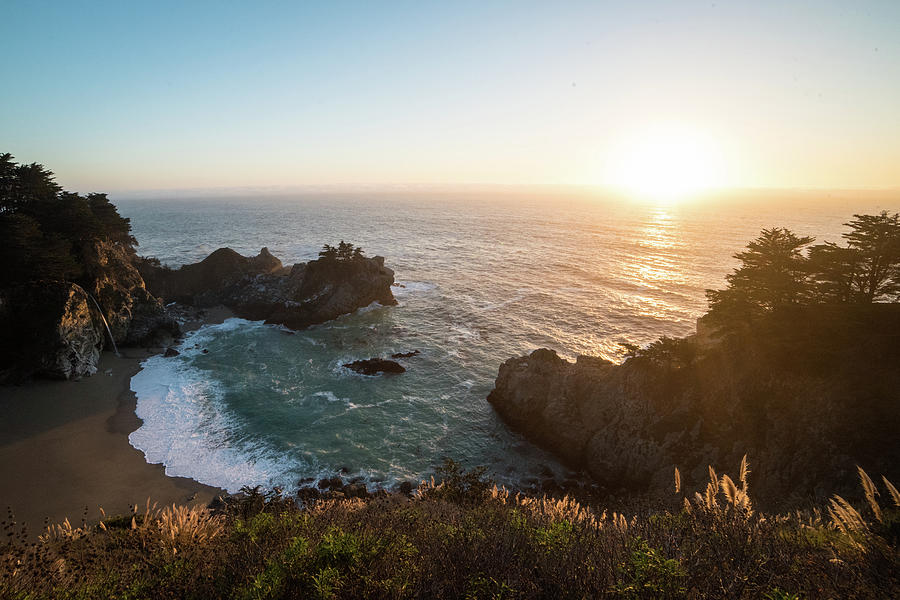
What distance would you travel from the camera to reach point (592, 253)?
277ft

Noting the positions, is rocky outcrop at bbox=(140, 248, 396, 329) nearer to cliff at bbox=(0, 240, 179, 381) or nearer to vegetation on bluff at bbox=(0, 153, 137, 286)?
cliff at bbox=(0, 240, 179, 381)

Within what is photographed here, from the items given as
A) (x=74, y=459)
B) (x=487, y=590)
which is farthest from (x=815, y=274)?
(x=74, y=459)

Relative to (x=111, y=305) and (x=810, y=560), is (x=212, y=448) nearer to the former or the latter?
(x=111, y=305)

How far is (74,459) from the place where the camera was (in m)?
23.3

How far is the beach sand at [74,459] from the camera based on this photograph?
65.9ft

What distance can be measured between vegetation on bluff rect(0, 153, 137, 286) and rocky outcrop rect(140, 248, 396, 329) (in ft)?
53.4

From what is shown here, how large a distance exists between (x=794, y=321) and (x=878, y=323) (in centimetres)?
310

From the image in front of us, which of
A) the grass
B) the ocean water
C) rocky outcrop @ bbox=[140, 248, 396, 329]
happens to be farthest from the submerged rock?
the grass

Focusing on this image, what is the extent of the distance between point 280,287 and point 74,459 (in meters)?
32.8

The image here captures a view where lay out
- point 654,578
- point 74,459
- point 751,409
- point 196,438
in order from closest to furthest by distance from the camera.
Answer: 1. point 654,578
2. point 751,409
3. point 74,459
4. point 196,438

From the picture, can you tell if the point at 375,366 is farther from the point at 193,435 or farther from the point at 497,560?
the point at 497,560

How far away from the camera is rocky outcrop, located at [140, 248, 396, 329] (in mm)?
48606

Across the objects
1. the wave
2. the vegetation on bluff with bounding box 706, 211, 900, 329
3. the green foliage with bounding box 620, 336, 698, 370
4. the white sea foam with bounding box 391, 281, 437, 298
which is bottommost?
the wave

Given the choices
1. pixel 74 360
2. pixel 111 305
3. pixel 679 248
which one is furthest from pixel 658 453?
pixel 679 248
